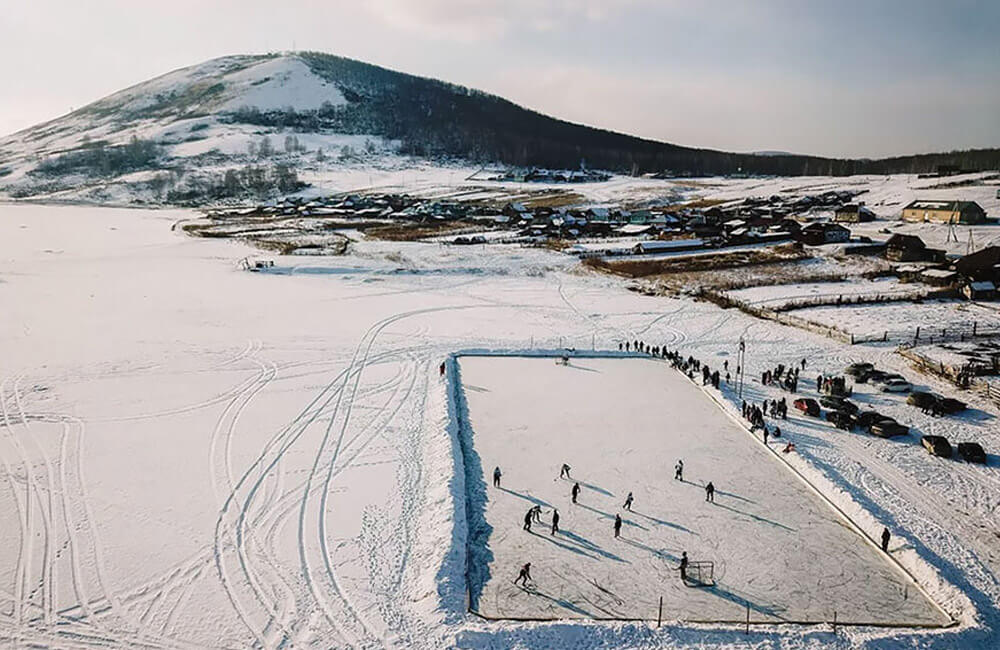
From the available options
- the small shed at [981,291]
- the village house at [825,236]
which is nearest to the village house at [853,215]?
the village house at [825,236]

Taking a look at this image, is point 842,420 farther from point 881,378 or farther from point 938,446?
point 881,378

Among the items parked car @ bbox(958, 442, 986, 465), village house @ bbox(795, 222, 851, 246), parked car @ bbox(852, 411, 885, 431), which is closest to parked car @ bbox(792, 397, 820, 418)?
parked car @ bbox(852, 411, 885, 431)

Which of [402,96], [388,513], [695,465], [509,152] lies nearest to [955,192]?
[695,465]

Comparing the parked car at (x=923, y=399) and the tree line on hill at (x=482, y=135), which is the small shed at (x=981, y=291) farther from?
the tree line on hill at (x=482, y=135)

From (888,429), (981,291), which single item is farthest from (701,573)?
(981,291)

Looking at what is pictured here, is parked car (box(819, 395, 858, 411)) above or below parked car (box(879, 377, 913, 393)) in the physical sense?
below

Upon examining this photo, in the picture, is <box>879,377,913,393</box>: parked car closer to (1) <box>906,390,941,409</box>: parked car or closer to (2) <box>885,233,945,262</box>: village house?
(1) <box>906,390,941,409</box>: parked car
